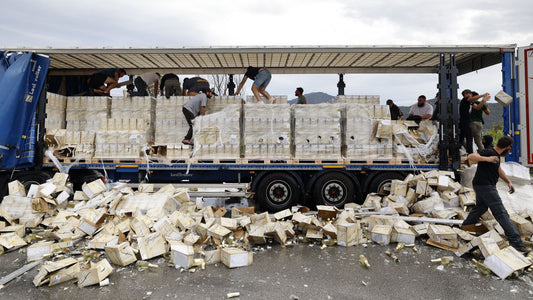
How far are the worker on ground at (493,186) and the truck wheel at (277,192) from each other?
11.3ft

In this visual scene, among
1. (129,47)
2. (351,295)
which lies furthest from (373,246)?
(129,47)

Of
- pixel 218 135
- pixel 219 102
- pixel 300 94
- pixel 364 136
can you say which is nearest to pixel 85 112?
pixel 219 102

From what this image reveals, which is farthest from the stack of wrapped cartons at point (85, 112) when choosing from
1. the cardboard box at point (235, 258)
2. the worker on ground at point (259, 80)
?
the cardboard box at point (235, 258)

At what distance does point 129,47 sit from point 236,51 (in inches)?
96.2

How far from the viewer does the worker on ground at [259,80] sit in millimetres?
8312

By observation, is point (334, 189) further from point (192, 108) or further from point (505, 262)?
point (192, 108)

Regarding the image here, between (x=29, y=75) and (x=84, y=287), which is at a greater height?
(x=29, y=75)

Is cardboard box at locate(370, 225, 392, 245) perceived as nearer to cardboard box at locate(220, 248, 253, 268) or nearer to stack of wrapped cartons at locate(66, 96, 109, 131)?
cardboard box at locate(220, 248, 253, 268)

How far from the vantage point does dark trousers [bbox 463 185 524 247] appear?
16.2 ft

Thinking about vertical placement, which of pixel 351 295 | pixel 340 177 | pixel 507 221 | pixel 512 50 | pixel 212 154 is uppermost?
pixel 512 50

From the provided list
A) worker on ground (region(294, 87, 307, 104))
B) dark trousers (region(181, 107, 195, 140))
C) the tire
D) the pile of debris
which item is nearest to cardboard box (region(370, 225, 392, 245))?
the pile of debris

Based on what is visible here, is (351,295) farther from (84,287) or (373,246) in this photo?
(84,287)

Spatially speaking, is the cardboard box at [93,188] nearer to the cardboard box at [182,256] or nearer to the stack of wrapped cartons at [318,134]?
the cardboard box at [182,256]

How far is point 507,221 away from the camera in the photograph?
16.2 ft
